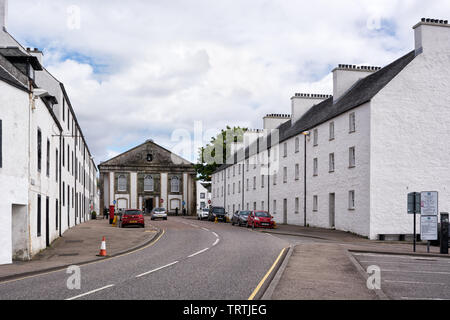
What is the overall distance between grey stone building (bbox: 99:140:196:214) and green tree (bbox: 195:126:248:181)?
7.65ft

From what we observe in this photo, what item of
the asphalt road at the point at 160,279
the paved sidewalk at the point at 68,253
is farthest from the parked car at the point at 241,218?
the asphalt road at the point at 160,279

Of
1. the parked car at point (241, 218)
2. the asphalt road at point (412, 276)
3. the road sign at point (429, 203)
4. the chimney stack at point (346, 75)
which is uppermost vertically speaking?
the chimney stack at point (346, 75)

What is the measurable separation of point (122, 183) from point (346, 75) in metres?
57.1

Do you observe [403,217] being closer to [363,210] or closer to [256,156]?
[363,210]

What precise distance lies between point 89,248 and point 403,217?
18996 millimetres

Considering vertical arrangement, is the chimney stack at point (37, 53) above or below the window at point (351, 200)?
above

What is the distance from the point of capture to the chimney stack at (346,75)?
40094 mm

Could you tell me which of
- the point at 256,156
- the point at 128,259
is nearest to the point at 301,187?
the point at 256,156

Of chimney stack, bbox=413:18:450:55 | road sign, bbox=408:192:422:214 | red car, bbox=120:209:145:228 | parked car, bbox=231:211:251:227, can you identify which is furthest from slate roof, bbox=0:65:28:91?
parked car, bbox=231:211:251:227

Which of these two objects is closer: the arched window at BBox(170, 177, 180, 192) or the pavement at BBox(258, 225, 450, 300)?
the pavement at BBox(258, 225, 450, 300)

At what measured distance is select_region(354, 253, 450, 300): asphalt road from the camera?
35.5ft

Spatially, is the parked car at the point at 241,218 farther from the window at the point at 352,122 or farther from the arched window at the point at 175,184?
the arched window at the point at 175,184

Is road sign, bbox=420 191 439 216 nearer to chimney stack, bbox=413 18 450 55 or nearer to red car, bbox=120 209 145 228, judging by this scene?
chimney stack, bbox=413 18 450 55

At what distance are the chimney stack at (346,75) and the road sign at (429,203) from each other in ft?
63.4
